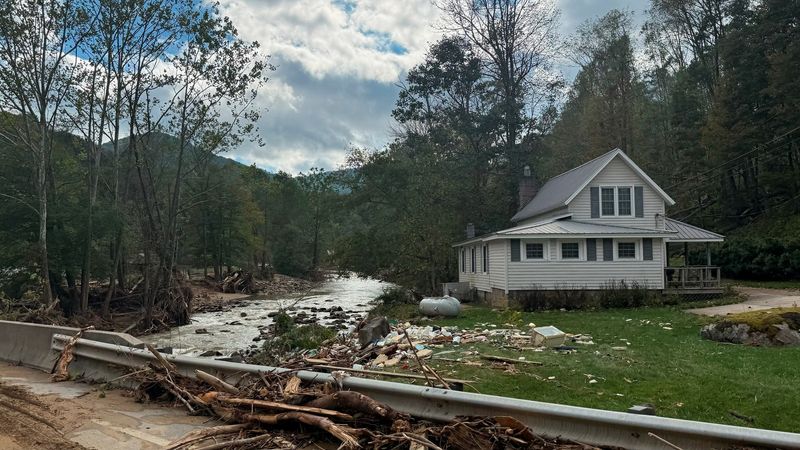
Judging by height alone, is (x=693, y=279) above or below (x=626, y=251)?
below

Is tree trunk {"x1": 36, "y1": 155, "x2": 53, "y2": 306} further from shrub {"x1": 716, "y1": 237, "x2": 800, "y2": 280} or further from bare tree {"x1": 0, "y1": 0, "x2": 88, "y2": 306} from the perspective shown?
shrub {"x1": 716, "y1": 237, "x2": 800, "y2": 280}

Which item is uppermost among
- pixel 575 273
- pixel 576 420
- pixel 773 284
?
pixel 575 273

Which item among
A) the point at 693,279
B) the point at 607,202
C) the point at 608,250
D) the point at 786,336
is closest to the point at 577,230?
the point at 608,250

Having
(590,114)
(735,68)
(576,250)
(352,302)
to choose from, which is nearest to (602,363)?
(576,250)

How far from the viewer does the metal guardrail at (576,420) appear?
11.2 ft

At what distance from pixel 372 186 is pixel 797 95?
24.4 metres

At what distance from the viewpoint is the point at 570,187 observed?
2514 cm

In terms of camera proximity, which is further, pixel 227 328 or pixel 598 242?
pixel 227 328

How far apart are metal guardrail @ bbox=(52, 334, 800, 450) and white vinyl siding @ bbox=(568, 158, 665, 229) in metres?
20.5

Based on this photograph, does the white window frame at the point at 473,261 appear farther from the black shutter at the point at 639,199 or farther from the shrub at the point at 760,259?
the shrub at the point at 760,259

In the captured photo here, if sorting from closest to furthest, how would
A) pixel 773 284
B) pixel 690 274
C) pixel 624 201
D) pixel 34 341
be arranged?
pixel 34 341
pixel 690 274
pixel 624 201
pixel 773 284

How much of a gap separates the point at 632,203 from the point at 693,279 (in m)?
4.00

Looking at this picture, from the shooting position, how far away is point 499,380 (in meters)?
8.31

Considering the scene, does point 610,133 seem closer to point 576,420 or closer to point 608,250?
point 608,250
